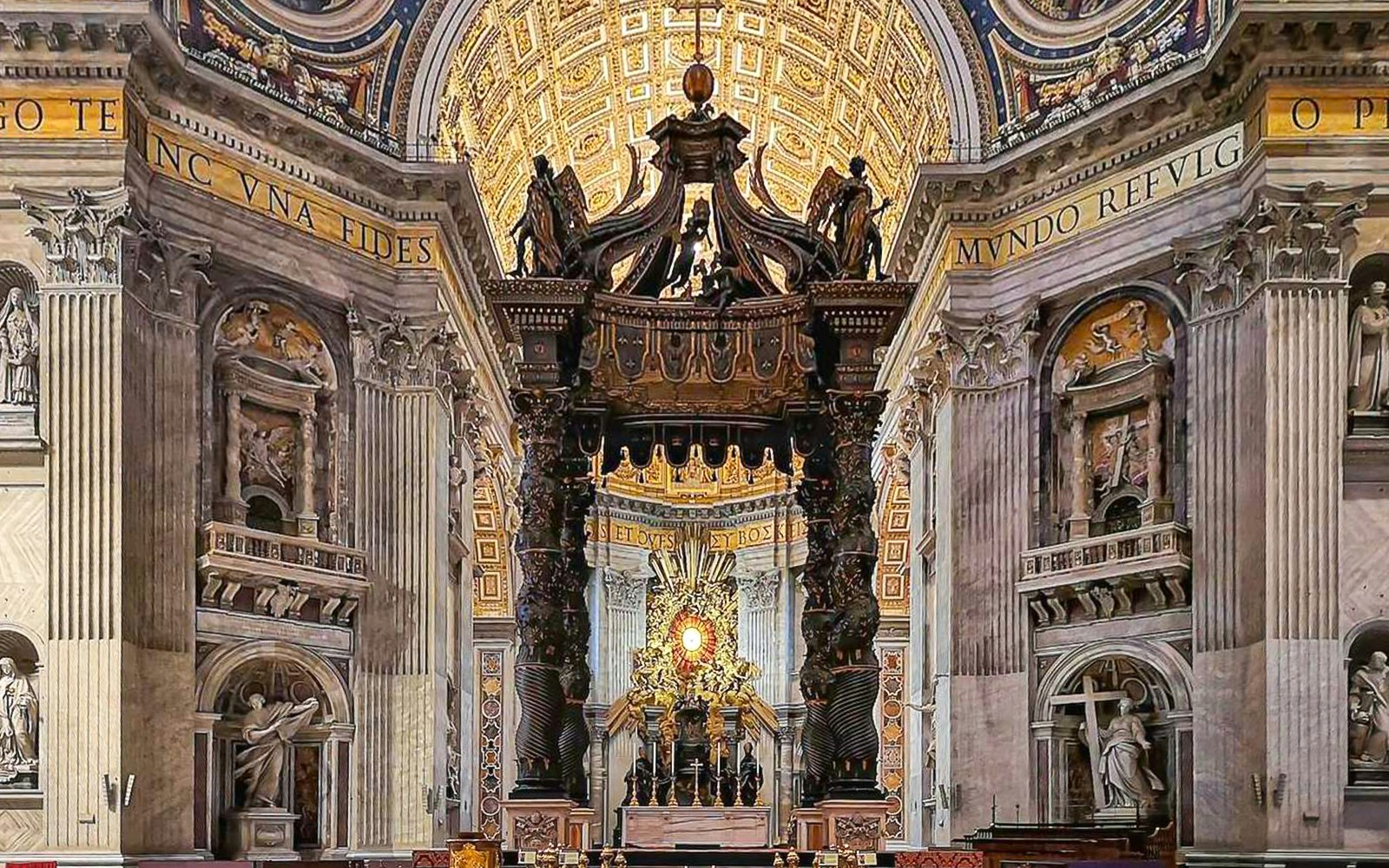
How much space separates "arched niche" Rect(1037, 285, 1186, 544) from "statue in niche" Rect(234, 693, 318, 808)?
25.0 ft

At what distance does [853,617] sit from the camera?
1359cm

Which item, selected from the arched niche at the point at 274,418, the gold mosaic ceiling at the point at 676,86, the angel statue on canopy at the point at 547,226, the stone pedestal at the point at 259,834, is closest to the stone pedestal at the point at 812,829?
the angel statue on canopy at the point at 547,226

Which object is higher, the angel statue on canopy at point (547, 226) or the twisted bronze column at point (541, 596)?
the angel statue on canopy at point (547, 226)

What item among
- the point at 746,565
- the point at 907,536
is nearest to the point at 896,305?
the point at 907,536

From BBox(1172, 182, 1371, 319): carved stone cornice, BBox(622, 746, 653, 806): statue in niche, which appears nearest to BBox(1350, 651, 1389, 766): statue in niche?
BBox(1172, 182, 1371, 319): carved stone cornice

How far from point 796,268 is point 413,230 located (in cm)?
647

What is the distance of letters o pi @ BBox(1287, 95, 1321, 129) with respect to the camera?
15859 mm

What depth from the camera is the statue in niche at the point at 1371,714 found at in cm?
1522

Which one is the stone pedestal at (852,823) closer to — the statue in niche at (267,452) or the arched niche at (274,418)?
the arched niche at (274,418)

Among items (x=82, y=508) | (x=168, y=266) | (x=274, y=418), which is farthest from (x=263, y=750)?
(x=168, y=266)

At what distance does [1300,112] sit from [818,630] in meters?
6.26

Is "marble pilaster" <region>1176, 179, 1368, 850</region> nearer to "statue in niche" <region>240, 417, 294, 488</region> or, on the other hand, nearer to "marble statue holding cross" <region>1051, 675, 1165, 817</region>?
"marble statue holding cross" <region>1051, 675, 1165, 817</region>

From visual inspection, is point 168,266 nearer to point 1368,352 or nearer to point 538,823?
point 538,823

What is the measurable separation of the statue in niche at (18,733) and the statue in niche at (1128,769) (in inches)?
371
